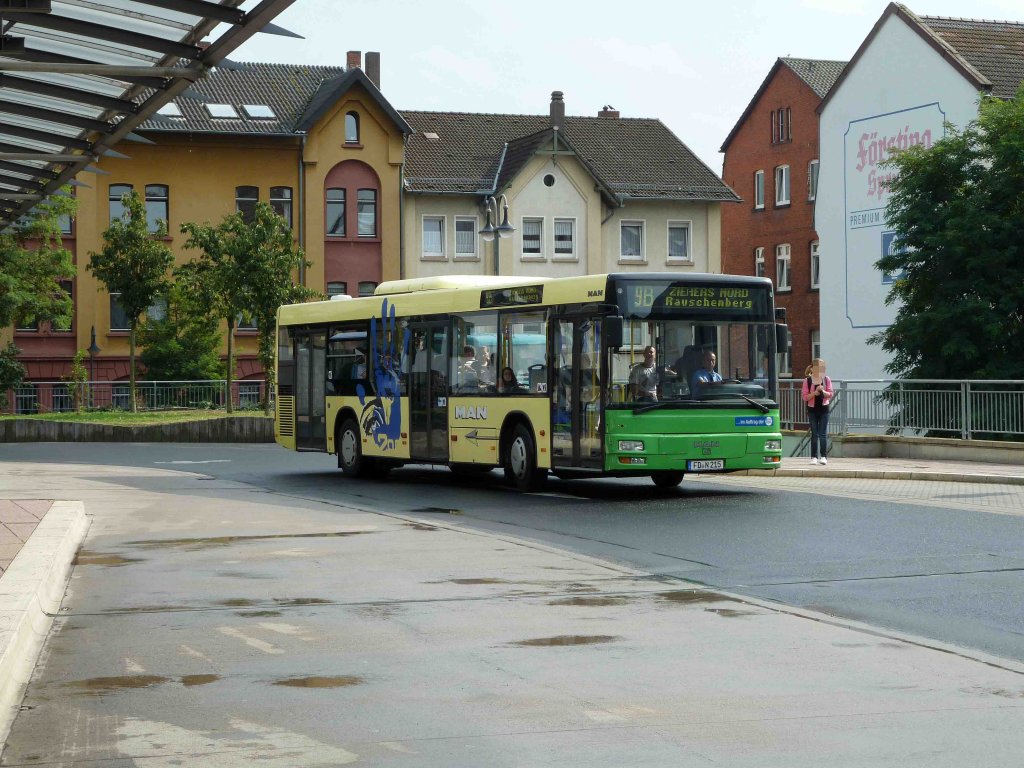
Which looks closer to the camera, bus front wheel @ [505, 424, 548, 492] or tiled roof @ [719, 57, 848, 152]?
bus front wheel @ [505, 424, 548, 492]

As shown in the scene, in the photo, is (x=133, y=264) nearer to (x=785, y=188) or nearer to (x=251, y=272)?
(x=251, y=272)

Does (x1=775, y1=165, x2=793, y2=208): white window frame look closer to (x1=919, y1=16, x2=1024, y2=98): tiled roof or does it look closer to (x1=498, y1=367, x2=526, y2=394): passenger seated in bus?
(x1=919, y1=16, x2=1024, y2=98): tiled roof

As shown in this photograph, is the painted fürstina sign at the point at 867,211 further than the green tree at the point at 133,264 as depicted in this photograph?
Yes

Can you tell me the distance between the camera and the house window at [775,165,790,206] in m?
67.2

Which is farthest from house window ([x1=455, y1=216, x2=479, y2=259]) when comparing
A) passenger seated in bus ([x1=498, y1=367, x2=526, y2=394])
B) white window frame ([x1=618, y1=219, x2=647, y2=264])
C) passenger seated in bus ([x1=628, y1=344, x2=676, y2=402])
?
passenger seated in bus ([x1=628, y1=344, x2=676, y2=402])

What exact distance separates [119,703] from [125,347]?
5240cm

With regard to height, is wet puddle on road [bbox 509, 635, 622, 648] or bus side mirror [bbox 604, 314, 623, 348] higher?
bus side mirror [bbox 604, 314, 623, 348]

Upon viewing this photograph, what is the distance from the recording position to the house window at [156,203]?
59125 mm

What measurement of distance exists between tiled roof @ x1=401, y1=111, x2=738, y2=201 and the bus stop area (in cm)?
4973

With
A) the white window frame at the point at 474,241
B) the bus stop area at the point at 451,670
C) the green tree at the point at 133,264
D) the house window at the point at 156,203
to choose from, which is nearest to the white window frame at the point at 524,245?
the white window frame at the point at 474,241

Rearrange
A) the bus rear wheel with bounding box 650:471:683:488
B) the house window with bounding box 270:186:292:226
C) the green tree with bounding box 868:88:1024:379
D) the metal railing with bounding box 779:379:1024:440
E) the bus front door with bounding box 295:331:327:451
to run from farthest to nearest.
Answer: the house window with bounding box 270:186:292:226 → the green tree with bounding box 868:88:1024:379 → the metal railing with bounding box 779:379:1024:440 → the bus front door with bounding box 295:331:327:451 → the bus rear wheel with bounding box 650:471:683:488

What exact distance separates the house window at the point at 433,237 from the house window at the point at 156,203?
9.85 meters

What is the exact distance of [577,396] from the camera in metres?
20.1

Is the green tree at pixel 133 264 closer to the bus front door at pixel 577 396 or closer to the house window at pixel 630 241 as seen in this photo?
the house window at pixel 630 241
